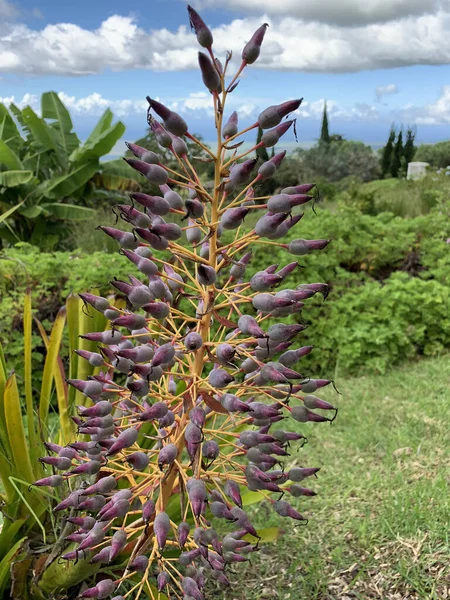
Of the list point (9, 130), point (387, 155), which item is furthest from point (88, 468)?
point (387, 155)

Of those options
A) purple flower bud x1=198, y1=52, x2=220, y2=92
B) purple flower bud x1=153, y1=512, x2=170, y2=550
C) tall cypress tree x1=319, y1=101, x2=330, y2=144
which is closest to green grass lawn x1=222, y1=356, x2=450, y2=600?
purple flower bud x1=153, y1=512, x2=170, y2=550

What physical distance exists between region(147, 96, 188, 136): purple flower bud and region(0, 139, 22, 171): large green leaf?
1232cm

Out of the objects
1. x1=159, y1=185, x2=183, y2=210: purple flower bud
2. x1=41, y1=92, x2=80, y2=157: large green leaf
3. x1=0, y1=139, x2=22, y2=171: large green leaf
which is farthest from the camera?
x1=41, y1=92, x2=80, y2=157: large green leaf

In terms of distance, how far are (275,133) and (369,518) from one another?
83.2 inches

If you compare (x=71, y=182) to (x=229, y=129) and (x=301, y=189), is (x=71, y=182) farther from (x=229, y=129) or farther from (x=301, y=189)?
(x=301, y=189)

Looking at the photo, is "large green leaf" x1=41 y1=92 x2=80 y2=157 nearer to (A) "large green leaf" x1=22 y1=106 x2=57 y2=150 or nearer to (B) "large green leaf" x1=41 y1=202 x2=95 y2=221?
(A) "large green leaf" x1=22 y1=106 x2=57 y2=150

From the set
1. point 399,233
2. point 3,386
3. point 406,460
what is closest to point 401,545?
point 406,460

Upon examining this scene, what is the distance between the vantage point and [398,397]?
4.52 meters

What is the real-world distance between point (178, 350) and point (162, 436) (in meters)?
0.29

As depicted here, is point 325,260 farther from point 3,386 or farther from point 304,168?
point 304,168

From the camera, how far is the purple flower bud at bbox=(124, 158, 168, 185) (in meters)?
1.28

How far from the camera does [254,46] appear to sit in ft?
4.54

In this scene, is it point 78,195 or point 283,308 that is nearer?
point 283,308

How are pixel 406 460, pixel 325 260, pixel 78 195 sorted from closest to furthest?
pixel 406 460, pixel 325 260, pixel 78 195
